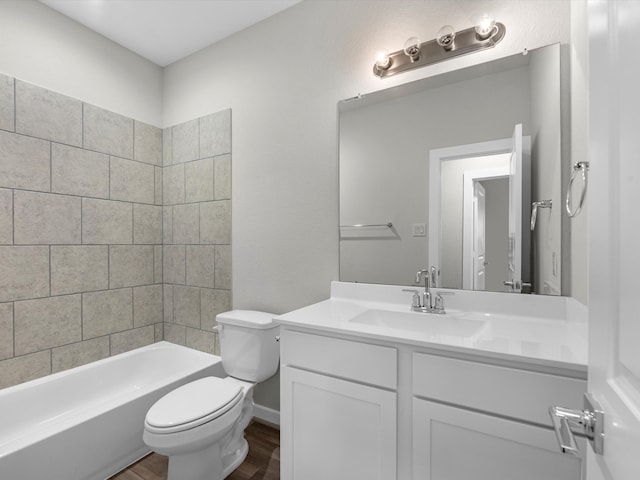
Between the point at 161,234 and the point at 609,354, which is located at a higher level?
the point at 161,234

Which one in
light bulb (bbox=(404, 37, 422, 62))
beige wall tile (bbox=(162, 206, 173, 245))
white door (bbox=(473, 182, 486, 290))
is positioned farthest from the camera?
beige wall tile (bbox=(162, 206, 173, 245))

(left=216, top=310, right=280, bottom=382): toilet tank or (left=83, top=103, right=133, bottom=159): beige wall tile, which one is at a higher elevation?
(left=83, top=103, right=133, bottom=159): beige wall tile

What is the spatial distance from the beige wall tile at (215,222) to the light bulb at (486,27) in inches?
68.0

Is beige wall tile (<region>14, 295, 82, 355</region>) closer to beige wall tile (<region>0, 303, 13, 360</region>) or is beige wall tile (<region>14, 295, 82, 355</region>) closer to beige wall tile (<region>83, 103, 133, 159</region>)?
beige wall tile (<region>0, 303, 13, 360</region>)

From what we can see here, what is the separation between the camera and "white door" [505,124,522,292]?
4.66 ft

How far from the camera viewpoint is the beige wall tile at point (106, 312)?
2201 millimetres

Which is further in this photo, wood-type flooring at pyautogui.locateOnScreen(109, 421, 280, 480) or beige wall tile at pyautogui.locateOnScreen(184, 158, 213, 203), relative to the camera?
beige wall tile at pyautogui.locateOnScreen(184, 158, 213, 203)

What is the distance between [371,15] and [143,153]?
1908mm

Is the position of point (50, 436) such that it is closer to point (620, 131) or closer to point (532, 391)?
point (532, 391)

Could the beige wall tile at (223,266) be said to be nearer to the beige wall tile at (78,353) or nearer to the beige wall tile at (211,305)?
the beige wall tile at (211,305)

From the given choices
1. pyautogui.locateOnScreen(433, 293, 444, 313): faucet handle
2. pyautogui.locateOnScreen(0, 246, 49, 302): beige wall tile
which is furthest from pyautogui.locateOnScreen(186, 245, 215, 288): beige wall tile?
pyautogui.locateOnScreen(433, 293, 444, 313): faucet handle

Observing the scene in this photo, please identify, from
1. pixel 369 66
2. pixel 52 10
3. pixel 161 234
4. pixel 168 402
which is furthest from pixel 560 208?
pixel 52 10

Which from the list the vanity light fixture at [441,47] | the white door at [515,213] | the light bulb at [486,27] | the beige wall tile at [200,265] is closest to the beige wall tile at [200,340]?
the beige wall tile at [200,265]

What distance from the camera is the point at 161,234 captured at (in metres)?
2.69
